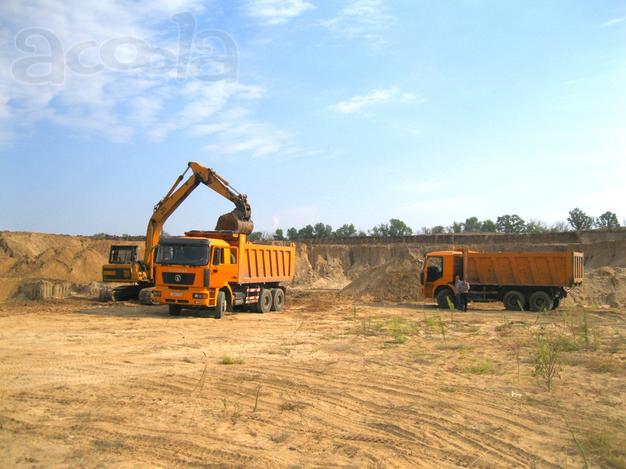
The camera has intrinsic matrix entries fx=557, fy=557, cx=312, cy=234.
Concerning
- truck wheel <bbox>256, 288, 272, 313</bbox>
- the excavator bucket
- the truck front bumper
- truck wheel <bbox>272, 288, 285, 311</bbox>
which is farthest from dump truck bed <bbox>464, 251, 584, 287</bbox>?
the truck front bumper

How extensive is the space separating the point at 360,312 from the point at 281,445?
16361 millimetres

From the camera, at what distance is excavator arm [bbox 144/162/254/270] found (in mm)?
20422

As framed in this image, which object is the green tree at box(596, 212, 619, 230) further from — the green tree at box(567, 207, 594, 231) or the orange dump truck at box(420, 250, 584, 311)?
the orange dump truck at box(420, 250, 584, 311)

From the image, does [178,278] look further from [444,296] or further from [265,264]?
[444,296]

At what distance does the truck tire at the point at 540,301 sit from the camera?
74.4 ft

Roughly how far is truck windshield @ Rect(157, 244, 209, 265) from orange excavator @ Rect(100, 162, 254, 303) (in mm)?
2824

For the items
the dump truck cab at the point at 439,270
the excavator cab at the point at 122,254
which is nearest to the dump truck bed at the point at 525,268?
the dump truck cab at the point at 439,270

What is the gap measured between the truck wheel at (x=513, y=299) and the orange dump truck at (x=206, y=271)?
1078cm

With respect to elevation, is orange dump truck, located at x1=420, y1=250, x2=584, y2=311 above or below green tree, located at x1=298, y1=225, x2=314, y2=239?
below

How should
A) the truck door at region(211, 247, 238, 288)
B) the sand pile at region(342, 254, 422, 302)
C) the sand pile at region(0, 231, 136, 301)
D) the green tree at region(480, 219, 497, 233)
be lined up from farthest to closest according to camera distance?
the green tree at region(480, 219, 497, 233) → the sand pile at region(342, 254, 422, 302) → the sand pile at region(0, 231, 136, 301) → the truck door at region(211, 247, 238, 288)

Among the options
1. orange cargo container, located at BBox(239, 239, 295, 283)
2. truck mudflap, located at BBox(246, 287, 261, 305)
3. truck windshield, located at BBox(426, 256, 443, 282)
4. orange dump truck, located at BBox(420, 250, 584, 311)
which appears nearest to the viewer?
orange cargo container, located at BBox(239, 239, 295, 283)

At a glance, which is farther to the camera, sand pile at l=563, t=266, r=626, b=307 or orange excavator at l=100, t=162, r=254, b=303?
sand pile at l=563, t=266, r=626, b=307

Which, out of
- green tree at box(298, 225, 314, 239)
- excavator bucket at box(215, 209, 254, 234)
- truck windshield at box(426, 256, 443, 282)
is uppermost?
green tree at box(298, 225, 314, 239)

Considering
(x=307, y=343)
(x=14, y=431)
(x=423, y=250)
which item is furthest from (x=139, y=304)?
(x=423, y=250)
